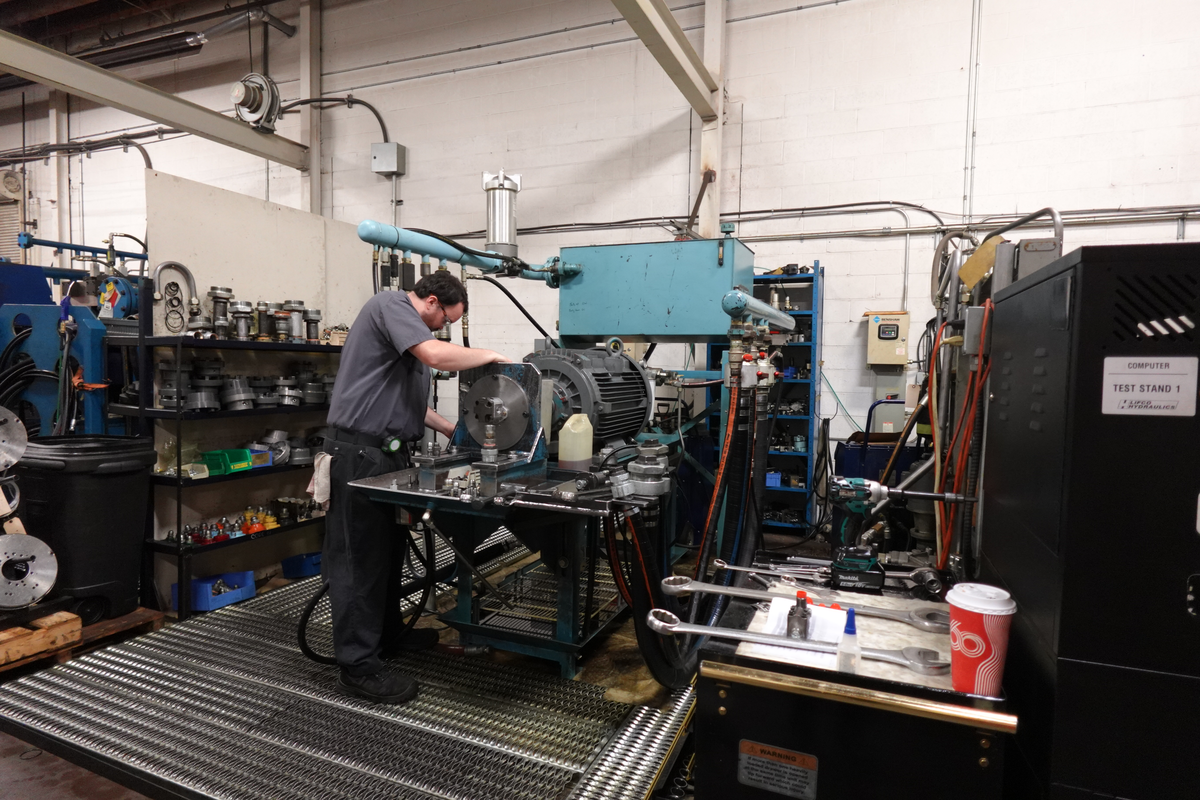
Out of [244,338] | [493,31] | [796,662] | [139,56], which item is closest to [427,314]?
[244,338]

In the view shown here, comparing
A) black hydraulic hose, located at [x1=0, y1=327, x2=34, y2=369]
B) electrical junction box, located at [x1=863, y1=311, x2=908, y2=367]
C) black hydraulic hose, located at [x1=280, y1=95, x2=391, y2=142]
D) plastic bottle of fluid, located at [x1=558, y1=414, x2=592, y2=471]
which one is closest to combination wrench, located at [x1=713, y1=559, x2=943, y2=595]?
plastic bottle of fluid, located at [x1=558, y1=414, x2=592, y2=471]

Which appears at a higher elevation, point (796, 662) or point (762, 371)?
point (762, 371)

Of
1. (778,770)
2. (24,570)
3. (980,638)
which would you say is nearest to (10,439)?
(24,570)

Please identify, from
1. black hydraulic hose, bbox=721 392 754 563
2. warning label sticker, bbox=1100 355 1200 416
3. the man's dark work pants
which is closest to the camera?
warning label sticker, bbox=1100 355 1200 416

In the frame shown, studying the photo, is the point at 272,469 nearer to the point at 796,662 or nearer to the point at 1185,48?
the point at 796,662

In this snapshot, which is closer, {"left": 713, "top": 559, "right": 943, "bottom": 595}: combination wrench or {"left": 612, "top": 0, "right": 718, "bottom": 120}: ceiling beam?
{"left": 713, "top": 559, "right": 943, "bottom": 595}: combination wrench

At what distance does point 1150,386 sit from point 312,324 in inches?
134

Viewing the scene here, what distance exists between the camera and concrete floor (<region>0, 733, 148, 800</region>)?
5.31 ft

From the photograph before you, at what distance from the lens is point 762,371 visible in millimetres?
1970

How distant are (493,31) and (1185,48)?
411cm

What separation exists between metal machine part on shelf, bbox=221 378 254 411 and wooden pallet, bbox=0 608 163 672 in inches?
35.7

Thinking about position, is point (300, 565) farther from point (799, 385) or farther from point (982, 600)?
point (982, 600)

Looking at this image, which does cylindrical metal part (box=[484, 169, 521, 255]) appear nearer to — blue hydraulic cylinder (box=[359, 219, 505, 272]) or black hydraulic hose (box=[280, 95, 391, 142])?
blue hydraulic cylinder (box=[359, 219, 505, 272])

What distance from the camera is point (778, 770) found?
3.01ft
